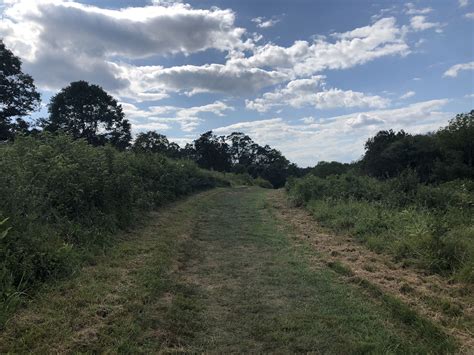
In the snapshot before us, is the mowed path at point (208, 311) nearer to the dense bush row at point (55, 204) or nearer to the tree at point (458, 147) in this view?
the dense bush row at point (55, 204)

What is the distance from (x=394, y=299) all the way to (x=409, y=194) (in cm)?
874

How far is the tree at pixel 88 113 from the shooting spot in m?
54.7

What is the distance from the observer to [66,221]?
829 cm

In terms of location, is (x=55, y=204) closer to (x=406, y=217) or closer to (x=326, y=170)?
(x=406, y=217)

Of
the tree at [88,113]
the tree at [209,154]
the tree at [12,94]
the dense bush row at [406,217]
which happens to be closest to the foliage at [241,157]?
the tree at [209,154]

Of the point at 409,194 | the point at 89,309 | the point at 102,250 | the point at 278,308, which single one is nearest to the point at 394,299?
the point at 278,308

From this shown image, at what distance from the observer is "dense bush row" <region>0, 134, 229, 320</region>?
588 cm

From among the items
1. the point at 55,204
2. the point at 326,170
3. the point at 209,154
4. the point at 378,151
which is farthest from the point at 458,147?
the point at 55,204

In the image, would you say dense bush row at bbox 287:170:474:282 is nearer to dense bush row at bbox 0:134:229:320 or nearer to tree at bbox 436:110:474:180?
dense bush row at bbox 0:134:229:320

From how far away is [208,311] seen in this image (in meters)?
5.68

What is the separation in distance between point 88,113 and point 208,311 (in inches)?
2211

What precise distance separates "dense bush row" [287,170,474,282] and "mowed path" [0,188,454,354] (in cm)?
192

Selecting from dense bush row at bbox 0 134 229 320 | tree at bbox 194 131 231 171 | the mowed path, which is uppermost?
tree at bbox 194 131 231 171

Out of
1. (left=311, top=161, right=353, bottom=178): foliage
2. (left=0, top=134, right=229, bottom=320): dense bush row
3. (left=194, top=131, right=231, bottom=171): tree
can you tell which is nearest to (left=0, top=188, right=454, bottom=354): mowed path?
(left=0, top=134, right=229, bottom=320): dense bush row
